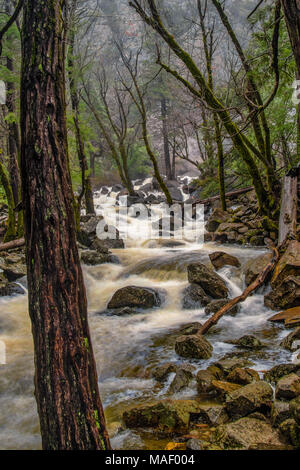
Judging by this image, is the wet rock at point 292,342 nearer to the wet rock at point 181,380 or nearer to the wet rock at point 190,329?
the wet rock at point 190,329

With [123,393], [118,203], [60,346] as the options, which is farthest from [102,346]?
[118,203]

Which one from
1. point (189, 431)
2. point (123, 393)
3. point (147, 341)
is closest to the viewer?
point (189, 431)

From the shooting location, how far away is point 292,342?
4938 millimetres

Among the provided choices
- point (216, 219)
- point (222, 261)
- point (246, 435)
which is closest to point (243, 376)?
point (246, 435)

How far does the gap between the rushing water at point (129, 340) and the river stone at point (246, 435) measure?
59 centimetres

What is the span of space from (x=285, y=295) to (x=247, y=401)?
3536 mm

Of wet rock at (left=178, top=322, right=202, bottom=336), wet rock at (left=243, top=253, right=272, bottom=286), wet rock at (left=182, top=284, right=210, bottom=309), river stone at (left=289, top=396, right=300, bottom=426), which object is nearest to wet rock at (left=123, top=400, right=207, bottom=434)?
river stone at (left=289, top=396, right=300, bottom=426)

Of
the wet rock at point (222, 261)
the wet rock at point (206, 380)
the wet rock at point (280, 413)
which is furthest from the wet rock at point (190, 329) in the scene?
the wet rock at point (222, 261)

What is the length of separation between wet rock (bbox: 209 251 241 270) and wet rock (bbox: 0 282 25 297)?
16.6 ft

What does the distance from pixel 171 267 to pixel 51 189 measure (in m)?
7.75

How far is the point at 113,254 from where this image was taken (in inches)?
459

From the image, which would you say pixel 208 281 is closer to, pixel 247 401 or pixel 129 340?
pixel 129 340

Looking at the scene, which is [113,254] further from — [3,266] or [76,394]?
[76,394]

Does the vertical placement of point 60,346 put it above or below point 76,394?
above
